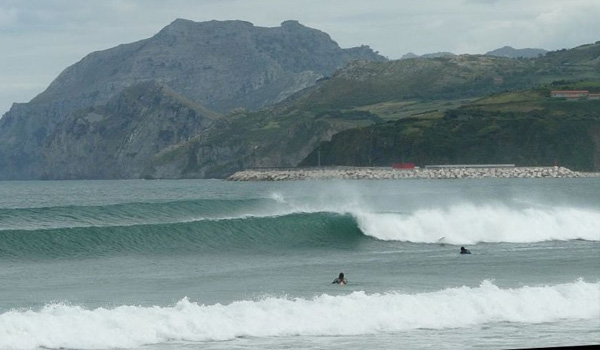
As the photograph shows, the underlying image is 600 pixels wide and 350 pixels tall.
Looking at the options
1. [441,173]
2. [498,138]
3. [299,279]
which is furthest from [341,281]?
[498,138]

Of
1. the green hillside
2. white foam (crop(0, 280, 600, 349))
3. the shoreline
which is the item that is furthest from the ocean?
the green hillside

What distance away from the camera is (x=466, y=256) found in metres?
40.4

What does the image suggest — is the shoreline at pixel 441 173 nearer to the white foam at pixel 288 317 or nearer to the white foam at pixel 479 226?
the white foam at pixel 479 226

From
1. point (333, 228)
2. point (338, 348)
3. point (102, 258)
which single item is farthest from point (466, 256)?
point (338, 348)

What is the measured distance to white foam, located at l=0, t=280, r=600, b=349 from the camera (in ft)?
68.7

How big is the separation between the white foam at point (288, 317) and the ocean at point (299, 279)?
1.7 inches

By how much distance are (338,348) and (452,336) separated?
106 inches

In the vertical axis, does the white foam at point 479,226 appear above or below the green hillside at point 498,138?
below

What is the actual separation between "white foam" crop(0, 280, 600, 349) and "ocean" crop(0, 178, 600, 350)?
0.14 feet

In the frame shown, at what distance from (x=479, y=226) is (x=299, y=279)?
20380mm

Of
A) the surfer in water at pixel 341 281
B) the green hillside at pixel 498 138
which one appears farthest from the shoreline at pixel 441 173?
the surfer in water at pixel 341 281

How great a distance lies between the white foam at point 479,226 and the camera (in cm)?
4916

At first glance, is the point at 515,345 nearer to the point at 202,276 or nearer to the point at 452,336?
the point at 452,336

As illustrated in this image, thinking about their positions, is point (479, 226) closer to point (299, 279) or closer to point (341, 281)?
point (299, 279)
